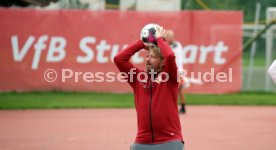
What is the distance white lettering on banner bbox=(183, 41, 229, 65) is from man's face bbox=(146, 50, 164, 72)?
1432 centimetres

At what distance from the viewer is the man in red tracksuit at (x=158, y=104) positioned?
590 centimetres

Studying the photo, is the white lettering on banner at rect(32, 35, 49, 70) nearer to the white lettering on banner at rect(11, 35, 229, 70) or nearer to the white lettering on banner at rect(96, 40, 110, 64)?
the white lettering on banner at rect(11, 35, 229, 70)

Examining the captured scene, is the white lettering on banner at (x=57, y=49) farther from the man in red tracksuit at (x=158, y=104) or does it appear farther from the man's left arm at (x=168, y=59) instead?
the man's left arm at (x=168, y=59)

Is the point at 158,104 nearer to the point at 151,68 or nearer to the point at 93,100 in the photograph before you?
the point at 151,68

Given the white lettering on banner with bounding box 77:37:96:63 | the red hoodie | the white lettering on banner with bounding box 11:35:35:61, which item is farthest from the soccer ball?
the white lettering on banner with bounding box 11:35:35:61

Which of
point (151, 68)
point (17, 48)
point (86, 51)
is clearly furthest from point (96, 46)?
point (151, 68)

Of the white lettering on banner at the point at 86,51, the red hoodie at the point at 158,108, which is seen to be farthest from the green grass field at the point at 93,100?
the red hoodie at the point at 158,108

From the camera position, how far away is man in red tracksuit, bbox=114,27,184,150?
19.4 feet

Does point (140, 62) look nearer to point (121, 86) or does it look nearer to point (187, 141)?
point (121, 86)

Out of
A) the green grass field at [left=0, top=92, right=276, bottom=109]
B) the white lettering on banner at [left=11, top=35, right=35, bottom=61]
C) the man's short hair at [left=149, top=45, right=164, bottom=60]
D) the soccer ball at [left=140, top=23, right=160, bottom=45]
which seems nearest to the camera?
the soccer ball at [left=140, top=23, right=160, bottom=45]

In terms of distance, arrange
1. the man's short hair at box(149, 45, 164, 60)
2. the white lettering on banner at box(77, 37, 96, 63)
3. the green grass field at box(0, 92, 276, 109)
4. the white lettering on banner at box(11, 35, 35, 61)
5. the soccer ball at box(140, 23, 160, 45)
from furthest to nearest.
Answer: the white lettering on banner at box(77, 37, 96, 63)
the white lettering on banner at box(11, 35, 35, 61)
the green grass field at box(0, 92, 276, 109)
the man's short hair at box(149, 45, 164, 60)
the soccer ball at box(140, 23, 160, 45)

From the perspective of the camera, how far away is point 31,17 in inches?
794

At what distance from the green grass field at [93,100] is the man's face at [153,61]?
10456mm

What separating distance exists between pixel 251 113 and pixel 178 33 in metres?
5.68
